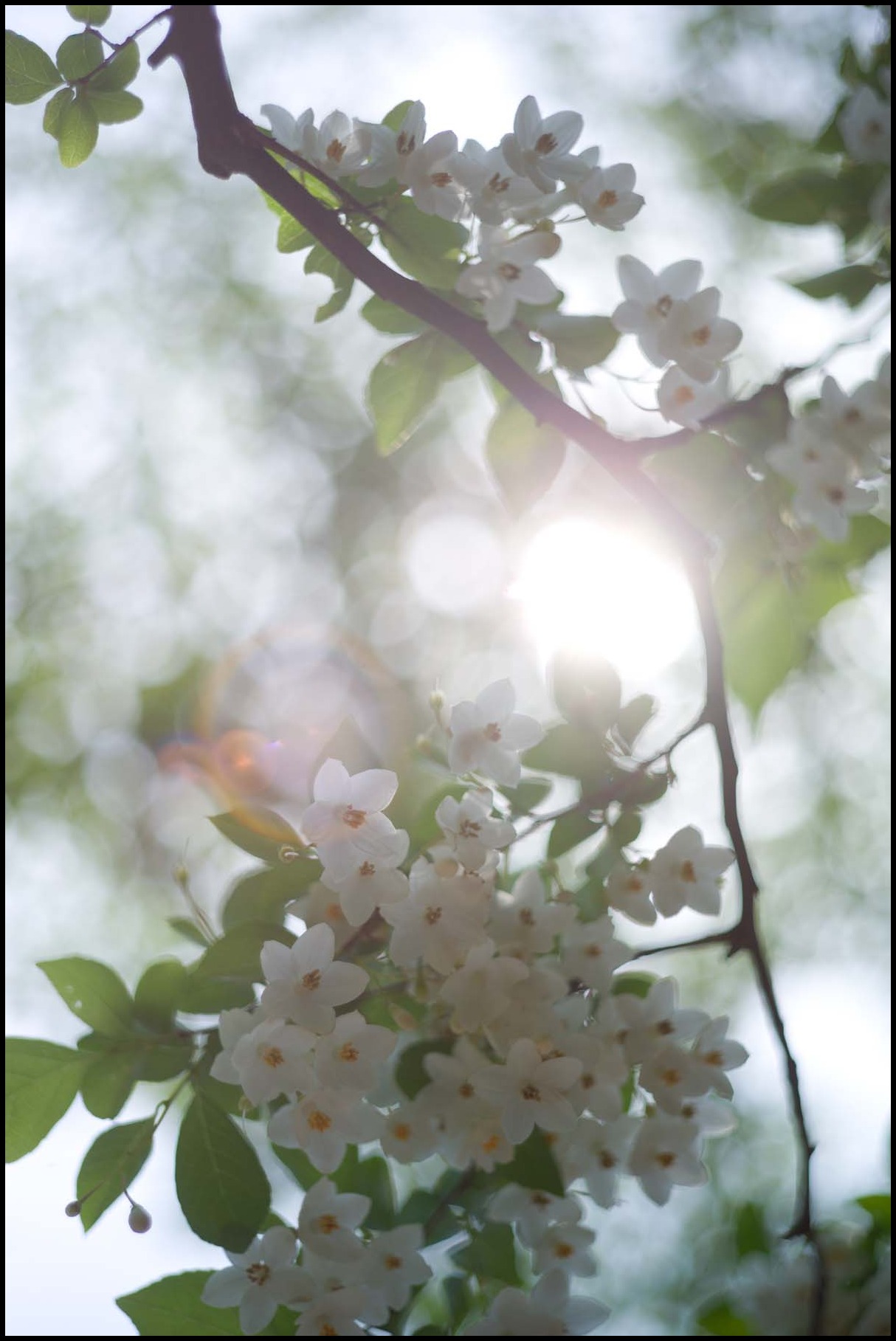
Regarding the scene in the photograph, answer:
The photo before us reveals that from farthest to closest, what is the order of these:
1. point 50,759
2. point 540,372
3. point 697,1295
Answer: point 50,759, point 697,1295, point 540,372

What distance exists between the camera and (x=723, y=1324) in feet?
5.13

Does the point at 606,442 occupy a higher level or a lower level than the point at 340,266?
lower

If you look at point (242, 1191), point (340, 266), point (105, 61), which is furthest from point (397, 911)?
point (105, 61)

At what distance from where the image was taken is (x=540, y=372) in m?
1.09

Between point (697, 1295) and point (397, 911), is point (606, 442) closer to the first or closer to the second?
point (397, 911)

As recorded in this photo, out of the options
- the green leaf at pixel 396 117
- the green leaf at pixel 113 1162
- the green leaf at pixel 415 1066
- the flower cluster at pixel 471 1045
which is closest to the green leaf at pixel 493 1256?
the flower cluster at pixel 471 1045

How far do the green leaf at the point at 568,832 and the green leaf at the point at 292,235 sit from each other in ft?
2.13

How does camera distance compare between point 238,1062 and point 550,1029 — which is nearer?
point 238,1062

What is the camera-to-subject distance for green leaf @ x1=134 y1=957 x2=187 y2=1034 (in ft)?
3.30

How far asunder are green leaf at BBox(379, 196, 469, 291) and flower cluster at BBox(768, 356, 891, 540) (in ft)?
1.47

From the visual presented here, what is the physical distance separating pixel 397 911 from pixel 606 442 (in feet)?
1.64

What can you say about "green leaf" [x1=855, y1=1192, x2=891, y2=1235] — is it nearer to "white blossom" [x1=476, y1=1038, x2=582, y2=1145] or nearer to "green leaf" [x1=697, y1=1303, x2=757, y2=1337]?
"green leaf" [x1=697, y1=1303, x2=757, y2=1337]

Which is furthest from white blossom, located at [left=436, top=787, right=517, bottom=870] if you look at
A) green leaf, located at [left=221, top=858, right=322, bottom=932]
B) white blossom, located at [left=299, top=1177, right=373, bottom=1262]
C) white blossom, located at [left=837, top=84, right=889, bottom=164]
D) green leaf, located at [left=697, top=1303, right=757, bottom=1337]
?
green leaf, located at [left=697, top=1303, right=757, bottom=1337]

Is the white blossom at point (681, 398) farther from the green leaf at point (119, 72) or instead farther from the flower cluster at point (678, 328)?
the green leaf at point (119, 72)
